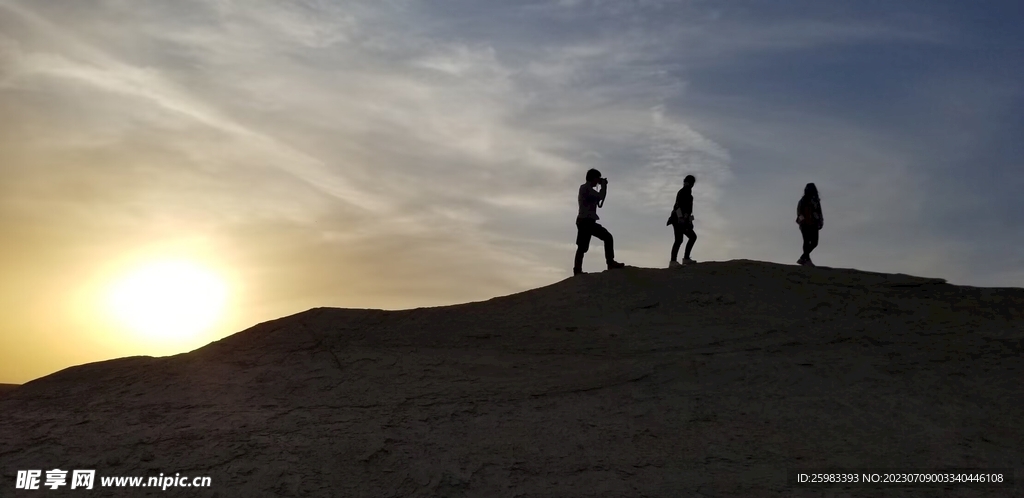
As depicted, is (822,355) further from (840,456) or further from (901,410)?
(840,456)

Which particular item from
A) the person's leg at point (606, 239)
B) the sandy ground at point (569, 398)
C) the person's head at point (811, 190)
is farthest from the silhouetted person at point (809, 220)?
the person's leg at point (606, 239)

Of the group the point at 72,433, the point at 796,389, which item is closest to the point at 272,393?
the point at 72,433

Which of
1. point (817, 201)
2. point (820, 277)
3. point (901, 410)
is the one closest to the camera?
point (901, 410)

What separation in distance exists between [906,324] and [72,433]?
32.8ft

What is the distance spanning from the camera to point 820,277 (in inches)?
499

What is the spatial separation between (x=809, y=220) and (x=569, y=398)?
688cm

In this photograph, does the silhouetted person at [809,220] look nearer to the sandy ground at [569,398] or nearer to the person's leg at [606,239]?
the sandy ground at [569,398]

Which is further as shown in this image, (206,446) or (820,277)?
(820,277)

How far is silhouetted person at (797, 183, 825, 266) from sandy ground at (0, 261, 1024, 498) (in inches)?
67.8

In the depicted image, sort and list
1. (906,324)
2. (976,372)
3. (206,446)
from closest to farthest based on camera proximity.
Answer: (206,446) < (976,372) < (906,324)

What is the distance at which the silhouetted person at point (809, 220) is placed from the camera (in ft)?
44.7

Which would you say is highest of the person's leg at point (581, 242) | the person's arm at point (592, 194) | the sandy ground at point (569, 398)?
the person's arm at point (592, 194)

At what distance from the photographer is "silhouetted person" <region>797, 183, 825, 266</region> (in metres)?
13.6

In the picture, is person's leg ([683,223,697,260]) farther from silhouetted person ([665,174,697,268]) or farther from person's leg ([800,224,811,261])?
person's leg ([800,224,811,261])
